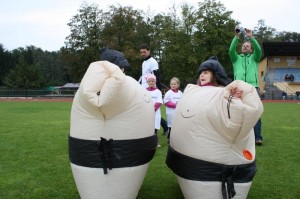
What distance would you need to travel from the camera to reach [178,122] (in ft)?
12.9

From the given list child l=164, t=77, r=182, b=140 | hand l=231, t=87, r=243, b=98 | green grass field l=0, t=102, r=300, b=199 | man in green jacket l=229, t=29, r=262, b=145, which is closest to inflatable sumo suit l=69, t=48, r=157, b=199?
green grass field l=0, t=102, r=300, b=199

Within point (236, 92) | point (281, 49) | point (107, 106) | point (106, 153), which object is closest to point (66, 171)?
point (106, 153)

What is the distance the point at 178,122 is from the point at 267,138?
555 cm

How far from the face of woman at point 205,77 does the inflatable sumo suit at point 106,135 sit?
864 millimetres

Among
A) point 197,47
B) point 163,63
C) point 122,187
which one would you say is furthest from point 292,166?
point 163,63

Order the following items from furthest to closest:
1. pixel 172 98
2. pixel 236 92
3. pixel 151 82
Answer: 1. pixel 172 98
2. pixel 151 82
3. pixel 236 92

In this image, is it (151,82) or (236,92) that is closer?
(236,92)

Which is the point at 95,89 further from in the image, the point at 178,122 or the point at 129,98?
the point at 178,122

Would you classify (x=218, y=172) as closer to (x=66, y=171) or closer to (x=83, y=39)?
(x=66, y=171)

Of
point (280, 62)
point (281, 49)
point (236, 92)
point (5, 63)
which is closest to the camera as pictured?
point (236, 92)

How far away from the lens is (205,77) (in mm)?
4160

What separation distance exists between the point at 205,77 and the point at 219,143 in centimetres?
97

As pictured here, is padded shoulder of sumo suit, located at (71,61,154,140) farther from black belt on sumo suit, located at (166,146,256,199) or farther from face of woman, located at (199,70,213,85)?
face of woman, located at (199,70,213,85)

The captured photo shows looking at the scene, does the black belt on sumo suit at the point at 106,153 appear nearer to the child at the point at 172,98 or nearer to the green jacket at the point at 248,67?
the child at the point at 172,98
